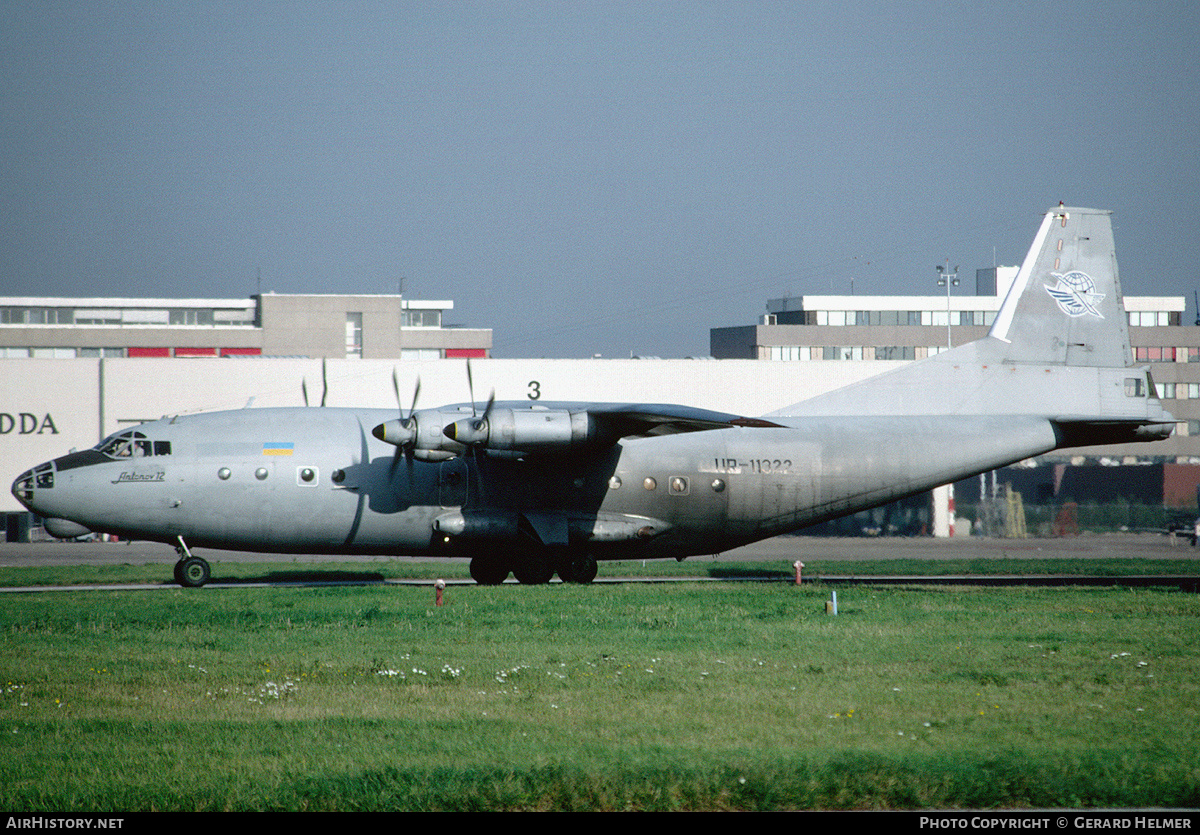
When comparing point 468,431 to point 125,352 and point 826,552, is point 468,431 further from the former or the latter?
point 125,352

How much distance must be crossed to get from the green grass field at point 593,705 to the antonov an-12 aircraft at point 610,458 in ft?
10.7

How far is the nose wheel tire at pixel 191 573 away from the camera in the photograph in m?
27.2

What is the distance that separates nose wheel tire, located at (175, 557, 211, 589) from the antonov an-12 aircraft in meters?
0.07

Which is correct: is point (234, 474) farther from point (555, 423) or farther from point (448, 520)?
point (555, 423)

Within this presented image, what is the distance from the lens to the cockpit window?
26547 mm

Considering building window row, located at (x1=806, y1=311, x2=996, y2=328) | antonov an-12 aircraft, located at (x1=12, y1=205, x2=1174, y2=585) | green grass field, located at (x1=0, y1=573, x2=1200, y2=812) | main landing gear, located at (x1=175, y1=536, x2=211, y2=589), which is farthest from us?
building window row, located at (x1=806, y1=311, x2=996, y2=328)

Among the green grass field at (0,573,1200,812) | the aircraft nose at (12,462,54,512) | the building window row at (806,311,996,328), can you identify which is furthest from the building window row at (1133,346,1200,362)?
the aircraft nose at (12,462,54,512)

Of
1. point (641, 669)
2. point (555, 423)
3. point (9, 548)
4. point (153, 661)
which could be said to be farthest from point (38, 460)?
point (641, 669)

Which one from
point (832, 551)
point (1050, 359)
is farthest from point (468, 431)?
point (832, 551)

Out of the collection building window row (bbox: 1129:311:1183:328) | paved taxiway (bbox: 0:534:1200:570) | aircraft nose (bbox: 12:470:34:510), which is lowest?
paved taxiway (bbox: 0:534:1200:570)

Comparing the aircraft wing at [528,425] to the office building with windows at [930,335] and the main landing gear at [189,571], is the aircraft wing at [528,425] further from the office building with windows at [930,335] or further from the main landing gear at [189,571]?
the office building with windows at [930,335]

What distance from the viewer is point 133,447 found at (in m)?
26.6

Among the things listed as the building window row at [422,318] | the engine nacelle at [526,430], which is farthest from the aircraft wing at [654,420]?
the building window row at [422,318]

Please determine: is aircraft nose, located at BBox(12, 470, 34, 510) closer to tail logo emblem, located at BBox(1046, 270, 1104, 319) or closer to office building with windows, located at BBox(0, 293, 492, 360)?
tail logo emblem, located at BBox(1046, 270, 1104, 319)
